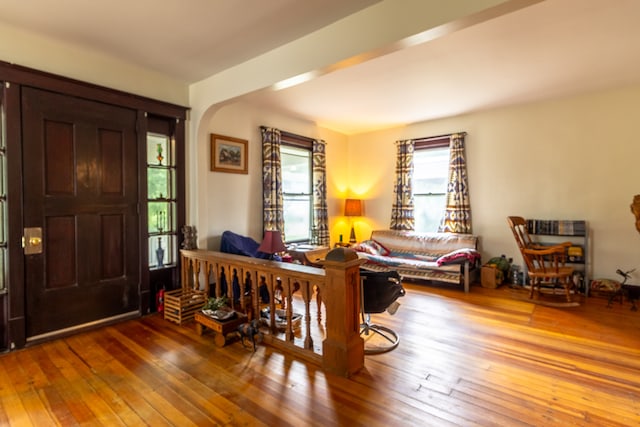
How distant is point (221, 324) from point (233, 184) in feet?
6.98

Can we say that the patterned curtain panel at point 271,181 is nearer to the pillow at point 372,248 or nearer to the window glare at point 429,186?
the pillow at point 372,248

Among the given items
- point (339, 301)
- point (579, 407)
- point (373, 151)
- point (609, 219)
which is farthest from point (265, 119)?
point (609, 219)

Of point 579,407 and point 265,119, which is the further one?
point 265,119

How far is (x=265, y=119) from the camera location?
15.9 feet

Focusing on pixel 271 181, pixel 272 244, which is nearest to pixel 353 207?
pixel 271 181

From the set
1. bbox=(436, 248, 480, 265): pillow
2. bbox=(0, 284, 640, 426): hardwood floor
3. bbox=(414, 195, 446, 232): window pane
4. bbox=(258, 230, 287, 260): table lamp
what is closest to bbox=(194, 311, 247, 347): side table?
bbox=(0, 284, 640, 426): hardwood floor

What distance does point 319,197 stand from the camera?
573cm

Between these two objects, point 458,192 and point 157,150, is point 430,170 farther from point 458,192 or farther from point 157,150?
point 157,150

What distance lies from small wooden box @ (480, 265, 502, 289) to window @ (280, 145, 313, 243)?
2.79 metres

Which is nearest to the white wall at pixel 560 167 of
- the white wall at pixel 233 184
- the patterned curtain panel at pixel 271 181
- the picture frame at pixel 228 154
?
the patterned curtain panel at pixel 271 181

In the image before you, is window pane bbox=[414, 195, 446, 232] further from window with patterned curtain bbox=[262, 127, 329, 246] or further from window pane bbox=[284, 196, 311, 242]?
window pane bbox=[284, 196, 311, 242]

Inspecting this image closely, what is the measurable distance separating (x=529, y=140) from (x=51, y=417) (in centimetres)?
597

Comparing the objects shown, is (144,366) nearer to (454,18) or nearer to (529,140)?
(454,18)

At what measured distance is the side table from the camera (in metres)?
2.79
